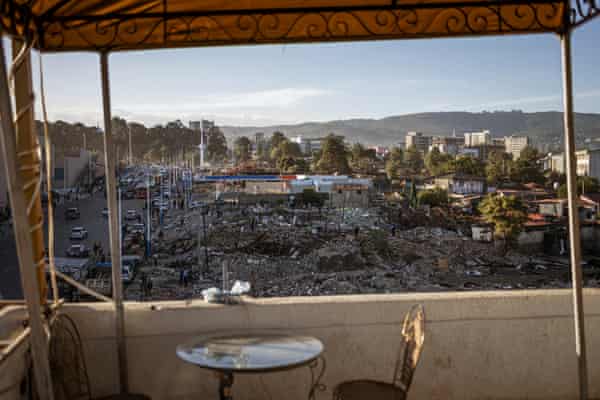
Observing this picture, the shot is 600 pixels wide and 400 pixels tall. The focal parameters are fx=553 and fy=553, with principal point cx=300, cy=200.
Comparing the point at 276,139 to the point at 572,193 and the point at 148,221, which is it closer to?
the point at 148,221

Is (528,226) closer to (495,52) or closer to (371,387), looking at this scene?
(495,52)

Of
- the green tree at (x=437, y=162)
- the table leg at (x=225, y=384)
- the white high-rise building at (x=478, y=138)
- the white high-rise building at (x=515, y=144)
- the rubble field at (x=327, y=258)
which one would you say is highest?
the white high-rise building at (x=478, y=138)

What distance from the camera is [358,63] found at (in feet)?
192

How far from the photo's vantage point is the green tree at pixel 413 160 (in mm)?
50597

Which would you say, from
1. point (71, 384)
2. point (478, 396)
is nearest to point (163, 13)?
point (71, 384)

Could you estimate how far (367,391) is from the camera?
1.66 m

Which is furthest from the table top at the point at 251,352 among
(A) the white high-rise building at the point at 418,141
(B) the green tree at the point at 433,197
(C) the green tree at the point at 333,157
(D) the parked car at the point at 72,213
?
(A) the white high-rise building at the point at 418,141

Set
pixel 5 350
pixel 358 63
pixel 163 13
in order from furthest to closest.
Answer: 1. pixel 358 63
2. pixel 163 13
3. pixel 5 350

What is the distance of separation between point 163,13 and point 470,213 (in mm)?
43722

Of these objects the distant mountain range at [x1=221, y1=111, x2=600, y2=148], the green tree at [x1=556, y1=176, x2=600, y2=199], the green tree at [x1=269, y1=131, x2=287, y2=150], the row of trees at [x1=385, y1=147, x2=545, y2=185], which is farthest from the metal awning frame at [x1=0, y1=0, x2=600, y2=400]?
the green tree at [x1=269, y1=131, x2=287, y2=150]

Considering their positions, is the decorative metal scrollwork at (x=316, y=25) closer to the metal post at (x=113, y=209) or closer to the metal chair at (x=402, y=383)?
the metal post at (x=113, y=209)

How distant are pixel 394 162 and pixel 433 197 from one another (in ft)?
22.9

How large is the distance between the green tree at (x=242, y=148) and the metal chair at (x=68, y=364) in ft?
165

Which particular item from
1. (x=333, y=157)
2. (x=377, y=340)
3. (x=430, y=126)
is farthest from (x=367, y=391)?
(x=430, y=126)
